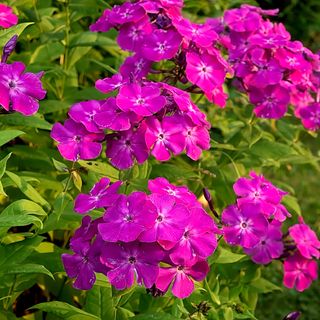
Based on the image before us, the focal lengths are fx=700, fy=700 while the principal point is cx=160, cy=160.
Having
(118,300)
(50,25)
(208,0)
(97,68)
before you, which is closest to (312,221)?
(208,0)

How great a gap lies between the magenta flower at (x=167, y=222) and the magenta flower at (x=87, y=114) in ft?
1.14

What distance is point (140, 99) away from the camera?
1954 millimetres

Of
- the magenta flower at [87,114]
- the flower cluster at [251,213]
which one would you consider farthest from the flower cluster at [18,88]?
the flower cluster at [251,213]

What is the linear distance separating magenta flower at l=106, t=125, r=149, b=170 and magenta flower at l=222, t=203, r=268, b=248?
375 millimetres

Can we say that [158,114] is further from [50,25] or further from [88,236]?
[50,25]

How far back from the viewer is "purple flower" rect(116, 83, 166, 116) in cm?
194

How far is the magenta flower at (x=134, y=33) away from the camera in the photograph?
8.43 feet

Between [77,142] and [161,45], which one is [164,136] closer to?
[77,142]

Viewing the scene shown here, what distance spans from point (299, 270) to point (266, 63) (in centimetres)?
81

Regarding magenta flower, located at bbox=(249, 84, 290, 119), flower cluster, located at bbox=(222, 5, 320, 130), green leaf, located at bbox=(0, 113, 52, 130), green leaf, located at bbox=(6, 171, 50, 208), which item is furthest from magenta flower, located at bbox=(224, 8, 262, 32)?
green leaf, located at bbox=(6, 171, 50, 208)

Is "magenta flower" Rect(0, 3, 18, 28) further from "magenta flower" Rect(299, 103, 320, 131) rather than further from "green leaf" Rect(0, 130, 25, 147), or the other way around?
"magenta flower" Rect(299, 103, 320, 131)

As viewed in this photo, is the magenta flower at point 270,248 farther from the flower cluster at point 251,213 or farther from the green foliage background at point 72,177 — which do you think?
the flower cluster at point 251,213

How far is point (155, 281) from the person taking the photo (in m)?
1.77

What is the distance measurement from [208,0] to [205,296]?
2107 millimetres
